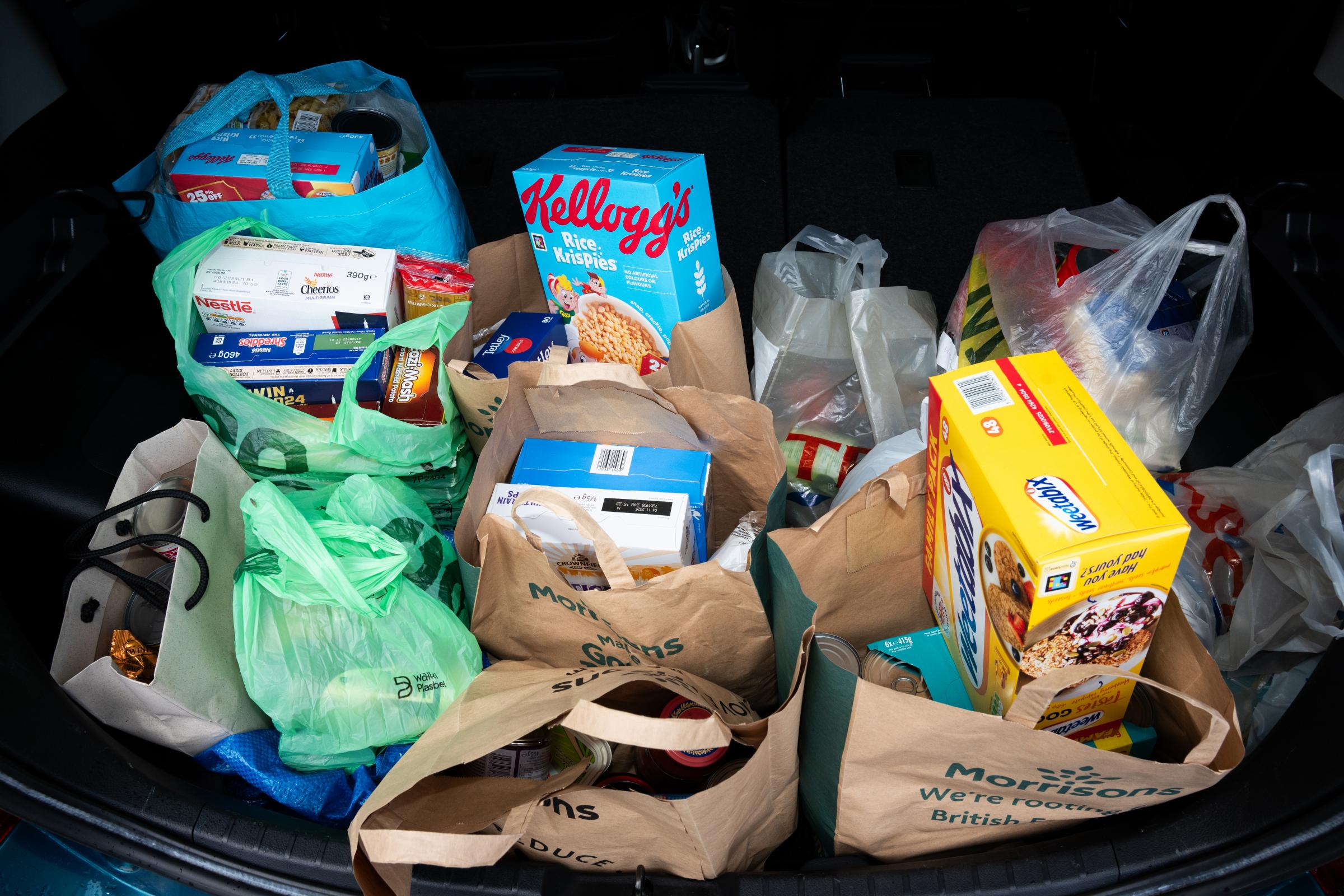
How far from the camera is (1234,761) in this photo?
0.75 meters

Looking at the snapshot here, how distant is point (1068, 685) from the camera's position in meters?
0.73

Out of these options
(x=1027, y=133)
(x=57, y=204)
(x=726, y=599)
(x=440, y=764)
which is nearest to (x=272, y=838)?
(x=440, y=764)

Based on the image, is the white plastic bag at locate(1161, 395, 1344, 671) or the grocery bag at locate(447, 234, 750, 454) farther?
the grocery bag at locate(447, 234, 750, 454)

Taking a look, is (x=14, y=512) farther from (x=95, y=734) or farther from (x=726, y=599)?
(x=726, y=599)

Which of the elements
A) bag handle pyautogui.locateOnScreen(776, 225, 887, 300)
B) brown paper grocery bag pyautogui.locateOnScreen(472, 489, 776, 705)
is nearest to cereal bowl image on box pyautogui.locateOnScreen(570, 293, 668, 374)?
bag handle pyautogui.locateOnScreen(776, 225, 887, 300)

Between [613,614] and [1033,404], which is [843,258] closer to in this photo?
[1033,404]

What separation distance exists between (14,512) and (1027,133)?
189cm

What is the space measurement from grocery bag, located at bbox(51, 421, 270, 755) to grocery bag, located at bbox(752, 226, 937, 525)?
2.46 feet

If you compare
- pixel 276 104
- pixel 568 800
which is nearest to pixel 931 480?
pixel 568 800

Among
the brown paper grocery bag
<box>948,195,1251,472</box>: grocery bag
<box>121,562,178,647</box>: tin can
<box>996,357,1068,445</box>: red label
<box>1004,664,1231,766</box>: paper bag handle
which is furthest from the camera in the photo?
<box>948,195,1251,472</box>: grocery bag

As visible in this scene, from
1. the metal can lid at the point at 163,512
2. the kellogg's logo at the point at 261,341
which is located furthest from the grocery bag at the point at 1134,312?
the metal can lid at the point at 163,512

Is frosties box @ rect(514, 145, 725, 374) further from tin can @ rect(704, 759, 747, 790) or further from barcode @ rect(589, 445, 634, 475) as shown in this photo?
tin can @ rect(704, 759, 747, 790)

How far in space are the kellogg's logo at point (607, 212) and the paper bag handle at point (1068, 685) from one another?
73 centimetres

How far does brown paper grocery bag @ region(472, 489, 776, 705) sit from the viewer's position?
924 mm
